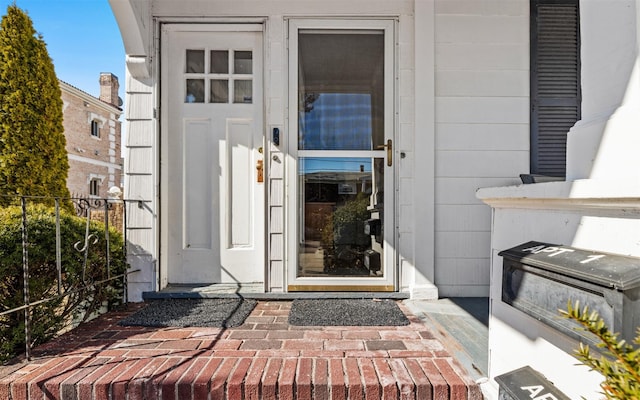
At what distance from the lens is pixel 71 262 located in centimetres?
211

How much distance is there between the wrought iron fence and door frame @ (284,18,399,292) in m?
1.28

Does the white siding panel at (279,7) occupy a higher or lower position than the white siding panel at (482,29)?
higher

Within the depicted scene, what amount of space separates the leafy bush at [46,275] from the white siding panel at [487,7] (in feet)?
10.4

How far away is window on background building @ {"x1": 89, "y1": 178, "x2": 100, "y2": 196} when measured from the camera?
15.3 metres

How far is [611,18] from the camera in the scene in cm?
100

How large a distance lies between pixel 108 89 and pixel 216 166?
58.6 ft

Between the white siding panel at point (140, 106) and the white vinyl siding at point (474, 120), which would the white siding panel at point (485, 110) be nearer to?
the white vinyl siding at point (474, 120)

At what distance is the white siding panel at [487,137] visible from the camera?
267 cm

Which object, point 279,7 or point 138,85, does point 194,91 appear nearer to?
point 138,85

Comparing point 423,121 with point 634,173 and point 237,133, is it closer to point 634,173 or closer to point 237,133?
point 237,133

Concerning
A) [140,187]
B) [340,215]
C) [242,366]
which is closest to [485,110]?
[340,215]

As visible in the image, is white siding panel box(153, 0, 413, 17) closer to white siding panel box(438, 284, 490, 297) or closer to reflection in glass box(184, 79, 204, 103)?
reflection in glass box(184, 79, 204, 103)

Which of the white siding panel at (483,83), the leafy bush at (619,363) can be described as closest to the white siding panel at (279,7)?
the white siding panel at (483,83)

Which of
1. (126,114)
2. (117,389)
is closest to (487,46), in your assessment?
(126,114)
